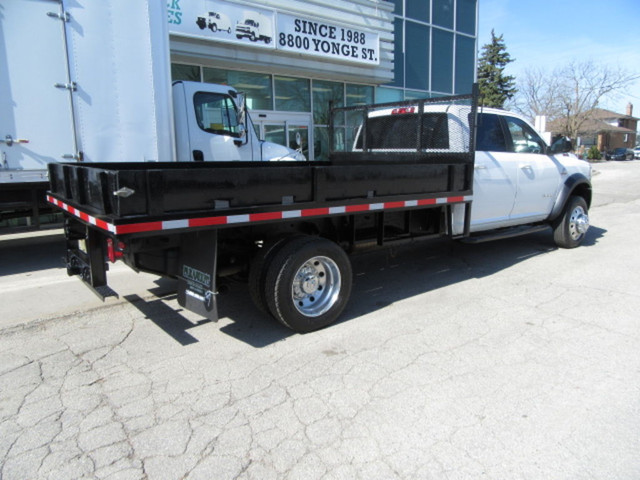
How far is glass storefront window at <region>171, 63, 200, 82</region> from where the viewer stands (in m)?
11.9

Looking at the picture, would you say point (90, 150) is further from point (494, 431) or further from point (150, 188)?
point (494, 431)

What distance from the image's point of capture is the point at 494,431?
2848mm

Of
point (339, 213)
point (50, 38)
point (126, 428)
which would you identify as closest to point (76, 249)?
point (126, 428)

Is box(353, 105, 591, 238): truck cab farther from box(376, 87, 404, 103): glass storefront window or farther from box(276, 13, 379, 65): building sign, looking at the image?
box(376, 87, 404, 103): glass storefront window

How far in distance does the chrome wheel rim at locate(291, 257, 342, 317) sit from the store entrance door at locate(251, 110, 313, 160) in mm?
9513

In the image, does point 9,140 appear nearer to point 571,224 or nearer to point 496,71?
point 571,224

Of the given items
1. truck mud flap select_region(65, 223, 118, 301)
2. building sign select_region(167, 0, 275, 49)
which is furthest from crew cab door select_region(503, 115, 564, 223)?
building sign select_region(167, 0, 275, 49)

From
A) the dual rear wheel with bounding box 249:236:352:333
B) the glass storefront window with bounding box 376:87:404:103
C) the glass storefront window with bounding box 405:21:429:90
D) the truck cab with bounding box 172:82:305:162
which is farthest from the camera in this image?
the glass storefront window with bounding box 405:21:429:90

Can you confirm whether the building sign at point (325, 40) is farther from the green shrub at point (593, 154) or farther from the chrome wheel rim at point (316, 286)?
the green shrub at point (593, 154)

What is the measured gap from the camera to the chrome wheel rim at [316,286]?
4.25m

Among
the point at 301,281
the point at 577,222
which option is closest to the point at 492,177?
the point at 577,222

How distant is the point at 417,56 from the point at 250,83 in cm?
774

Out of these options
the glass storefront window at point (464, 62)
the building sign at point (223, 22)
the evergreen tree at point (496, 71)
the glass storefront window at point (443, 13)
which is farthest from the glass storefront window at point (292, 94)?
the evergreen tree at point (496, 71)

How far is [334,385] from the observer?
11.1ft
